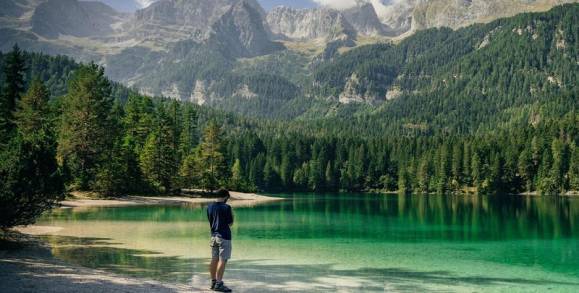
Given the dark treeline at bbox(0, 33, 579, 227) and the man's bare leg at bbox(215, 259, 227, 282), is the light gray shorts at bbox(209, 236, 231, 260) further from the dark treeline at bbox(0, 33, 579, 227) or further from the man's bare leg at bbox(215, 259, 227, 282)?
the dark treeline at bbox(0, 33, 579, 227)

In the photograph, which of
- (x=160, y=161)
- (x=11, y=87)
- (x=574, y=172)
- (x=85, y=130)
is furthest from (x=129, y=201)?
(x=574, y=172)

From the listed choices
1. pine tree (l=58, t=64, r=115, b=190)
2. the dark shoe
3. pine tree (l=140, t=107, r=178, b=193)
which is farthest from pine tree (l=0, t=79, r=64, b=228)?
pine tree (l=140, t=107, r=178, b=193)

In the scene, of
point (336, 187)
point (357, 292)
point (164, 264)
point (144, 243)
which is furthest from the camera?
point (336, 187)

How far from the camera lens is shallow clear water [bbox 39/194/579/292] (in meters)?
24.9

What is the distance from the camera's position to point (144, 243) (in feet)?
115

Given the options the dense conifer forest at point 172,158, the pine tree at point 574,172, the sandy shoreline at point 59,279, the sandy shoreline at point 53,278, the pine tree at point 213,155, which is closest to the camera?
the sandy shoreline at point 59,279

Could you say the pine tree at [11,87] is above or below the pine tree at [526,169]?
above

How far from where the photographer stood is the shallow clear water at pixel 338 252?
981 inches

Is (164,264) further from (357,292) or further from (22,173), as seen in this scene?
(357,292)

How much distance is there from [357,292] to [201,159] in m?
83.6

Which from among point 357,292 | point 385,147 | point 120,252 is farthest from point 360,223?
point 385,147

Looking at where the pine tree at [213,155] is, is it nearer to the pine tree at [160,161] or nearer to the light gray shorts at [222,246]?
the pine tree at [160,161]

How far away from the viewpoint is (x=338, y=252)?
113ft

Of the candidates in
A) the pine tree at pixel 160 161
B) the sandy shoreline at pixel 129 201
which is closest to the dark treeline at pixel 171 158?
the pine tree at pixel 160 161
